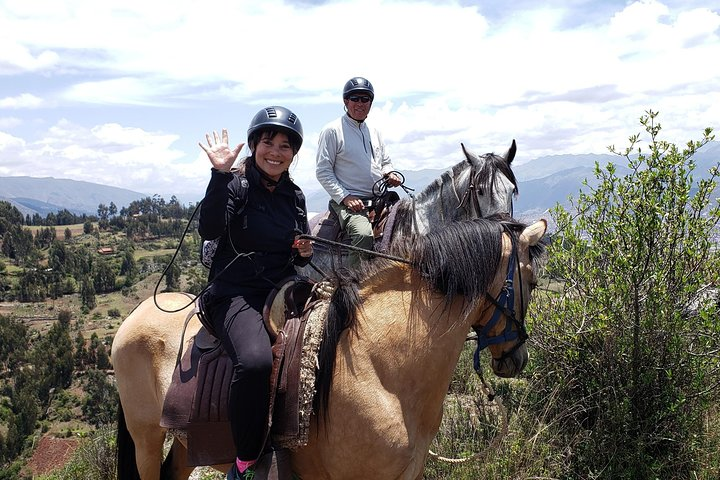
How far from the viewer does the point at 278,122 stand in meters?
3.35

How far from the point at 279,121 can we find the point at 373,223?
12.3ft

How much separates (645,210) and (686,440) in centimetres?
211

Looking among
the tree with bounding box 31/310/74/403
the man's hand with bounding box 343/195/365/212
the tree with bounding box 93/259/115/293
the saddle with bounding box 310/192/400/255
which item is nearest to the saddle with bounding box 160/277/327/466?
the man's hand with bounding box 343/195/365/212

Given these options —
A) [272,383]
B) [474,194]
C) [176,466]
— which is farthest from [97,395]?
[272,383]

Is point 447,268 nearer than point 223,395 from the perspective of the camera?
Yes

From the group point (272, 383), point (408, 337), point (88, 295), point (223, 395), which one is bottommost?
point (88, 295)

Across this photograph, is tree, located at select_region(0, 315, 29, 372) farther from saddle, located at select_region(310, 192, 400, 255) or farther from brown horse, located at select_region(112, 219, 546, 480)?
brown horse, located at select_region(112, 219, 546, 480)

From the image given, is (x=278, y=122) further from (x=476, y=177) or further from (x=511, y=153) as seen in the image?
(x=511, y=153)

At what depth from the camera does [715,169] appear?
183 inches

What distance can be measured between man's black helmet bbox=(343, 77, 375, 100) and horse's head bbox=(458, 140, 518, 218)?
1.50 m

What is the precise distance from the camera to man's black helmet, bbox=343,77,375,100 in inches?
271

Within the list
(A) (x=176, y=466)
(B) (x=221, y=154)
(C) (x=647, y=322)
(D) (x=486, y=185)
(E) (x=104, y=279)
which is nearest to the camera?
(B) (x=221, y=154)

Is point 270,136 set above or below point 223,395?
above

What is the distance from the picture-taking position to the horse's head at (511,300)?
317 cm
